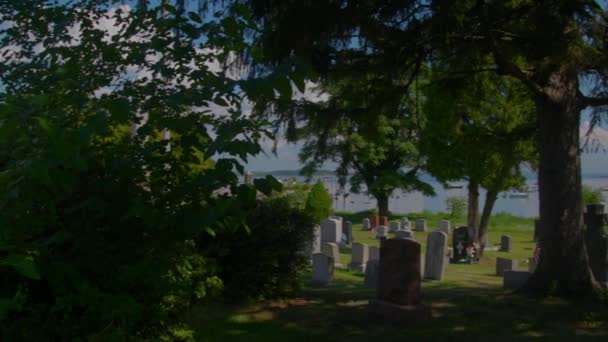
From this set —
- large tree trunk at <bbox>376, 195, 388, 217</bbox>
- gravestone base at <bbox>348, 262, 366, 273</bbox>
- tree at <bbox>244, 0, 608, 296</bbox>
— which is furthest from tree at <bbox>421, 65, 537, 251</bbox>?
large tree trunk at <bbox>376, 195, 388, 217</bbox>

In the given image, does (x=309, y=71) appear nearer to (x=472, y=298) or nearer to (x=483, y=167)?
(x=472, y=298)

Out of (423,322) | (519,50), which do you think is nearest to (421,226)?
(519,50)

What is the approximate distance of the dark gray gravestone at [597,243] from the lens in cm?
1112


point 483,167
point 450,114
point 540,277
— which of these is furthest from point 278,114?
point 483,167

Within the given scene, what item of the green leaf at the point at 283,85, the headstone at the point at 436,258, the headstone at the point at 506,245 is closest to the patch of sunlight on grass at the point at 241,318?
the green leaf at the point at 283,85

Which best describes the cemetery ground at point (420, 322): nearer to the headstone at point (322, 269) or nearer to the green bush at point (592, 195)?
the headstone at point (322, 269)

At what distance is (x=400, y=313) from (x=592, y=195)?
24918mm

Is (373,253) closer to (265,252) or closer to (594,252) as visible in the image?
(594,252)

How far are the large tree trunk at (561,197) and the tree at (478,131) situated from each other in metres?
1.47

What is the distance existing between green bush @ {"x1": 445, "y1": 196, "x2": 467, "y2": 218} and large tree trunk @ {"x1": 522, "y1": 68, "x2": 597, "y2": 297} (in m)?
33.3

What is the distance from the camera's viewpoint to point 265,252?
29.0ft

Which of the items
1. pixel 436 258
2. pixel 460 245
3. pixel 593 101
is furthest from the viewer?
pixel 460 245

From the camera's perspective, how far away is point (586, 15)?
7.38 metres

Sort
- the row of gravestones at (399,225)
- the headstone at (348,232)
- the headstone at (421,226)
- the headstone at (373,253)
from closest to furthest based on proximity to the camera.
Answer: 1. the headstone at (373,253)
2. the headstone at (348,232)
3. the row of gravestones at (399,225)
4. the headstone at (421,226)
